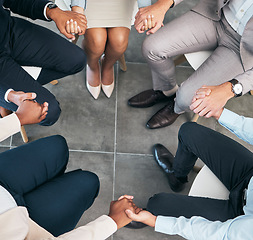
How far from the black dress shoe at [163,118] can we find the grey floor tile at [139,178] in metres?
0.22

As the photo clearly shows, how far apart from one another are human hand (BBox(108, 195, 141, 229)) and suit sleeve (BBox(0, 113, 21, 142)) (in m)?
0.53

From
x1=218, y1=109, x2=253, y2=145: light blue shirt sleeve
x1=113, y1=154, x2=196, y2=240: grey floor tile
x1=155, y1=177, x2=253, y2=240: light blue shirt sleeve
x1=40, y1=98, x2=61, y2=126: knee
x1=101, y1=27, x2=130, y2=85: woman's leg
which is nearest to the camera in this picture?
x1=155, y1=177, x2=253, y2=240: light blue shirt sleeve

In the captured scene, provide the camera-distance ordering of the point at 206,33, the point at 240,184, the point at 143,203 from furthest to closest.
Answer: the point at 143,203 < the point at 206,33 < the point at 240,184

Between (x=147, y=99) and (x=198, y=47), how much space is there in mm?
509

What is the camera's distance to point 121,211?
129cm

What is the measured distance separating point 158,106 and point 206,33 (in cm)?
61

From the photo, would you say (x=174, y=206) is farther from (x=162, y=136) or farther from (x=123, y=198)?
(x=162, y=136)

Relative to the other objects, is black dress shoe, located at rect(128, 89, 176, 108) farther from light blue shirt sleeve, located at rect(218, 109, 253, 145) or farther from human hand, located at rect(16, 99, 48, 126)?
human hand, located at rect(16, 99, 48, 126)

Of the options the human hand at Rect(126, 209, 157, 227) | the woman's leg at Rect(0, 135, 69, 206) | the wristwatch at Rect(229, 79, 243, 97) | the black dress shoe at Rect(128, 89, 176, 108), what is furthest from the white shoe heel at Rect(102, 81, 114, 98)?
the human hand at Rect(126, 209, 157, 227)

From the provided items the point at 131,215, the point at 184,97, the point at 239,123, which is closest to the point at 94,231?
the point at 131,215

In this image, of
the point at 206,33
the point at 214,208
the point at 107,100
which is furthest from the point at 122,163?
the point at 206,33

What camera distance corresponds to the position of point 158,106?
2094mm

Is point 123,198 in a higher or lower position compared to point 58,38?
lower

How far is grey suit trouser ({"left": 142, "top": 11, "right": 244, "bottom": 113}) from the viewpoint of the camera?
5.23ft
